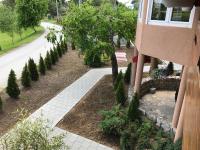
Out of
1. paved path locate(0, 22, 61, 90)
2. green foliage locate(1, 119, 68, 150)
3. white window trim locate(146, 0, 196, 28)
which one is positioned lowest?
Answer: paved path locate(0, 22, 61, 90)

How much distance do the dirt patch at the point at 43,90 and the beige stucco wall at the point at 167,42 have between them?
5.80 meters

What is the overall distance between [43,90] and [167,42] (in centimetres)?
820

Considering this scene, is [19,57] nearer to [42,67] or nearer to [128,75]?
[42,67]

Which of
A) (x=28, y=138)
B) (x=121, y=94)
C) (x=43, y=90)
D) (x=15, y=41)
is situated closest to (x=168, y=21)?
(x=121, y=94)

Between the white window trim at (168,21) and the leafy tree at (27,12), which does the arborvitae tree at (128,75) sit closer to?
the white window trim at (168,21)

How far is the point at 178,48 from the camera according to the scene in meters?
9.43

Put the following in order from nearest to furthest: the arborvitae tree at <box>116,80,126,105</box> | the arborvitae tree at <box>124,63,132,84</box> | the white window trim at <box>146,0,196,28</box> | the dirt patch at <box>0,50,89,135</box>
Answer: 1. the white window trim at <box>146,0,196,28</box>
2. the dirt patch at <box>0,50,89,135</box>
3. the arborvitae tree at <box>116,80,126,105</box>
4. the arborvitae tree at <box>124,63,132,84</box>

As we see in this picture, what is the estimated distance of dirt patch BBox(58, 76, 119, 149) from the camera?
1077 centimetres

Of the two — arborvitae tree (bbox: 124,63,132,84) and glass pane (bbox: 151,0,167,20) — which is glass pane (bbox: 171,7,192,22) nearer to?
glass pane (bbox: 151,0,167,20)

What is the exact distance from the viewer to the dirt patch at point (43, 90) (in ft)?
40.2

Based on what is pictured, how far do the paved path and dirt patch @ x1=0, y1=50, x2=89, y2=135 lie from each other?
2.43m

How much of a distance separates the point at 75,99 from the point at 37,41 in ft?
73.1

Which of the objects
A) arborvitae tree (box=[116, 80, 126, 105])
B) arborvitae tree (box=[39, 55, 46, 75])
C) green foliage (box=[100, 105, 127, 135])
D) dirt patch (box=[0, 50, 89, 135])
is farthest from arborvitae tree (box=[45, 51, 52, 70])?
green foliage (box=[100, 105, 127, 135])

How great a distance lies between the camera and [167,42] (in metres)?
9.98
